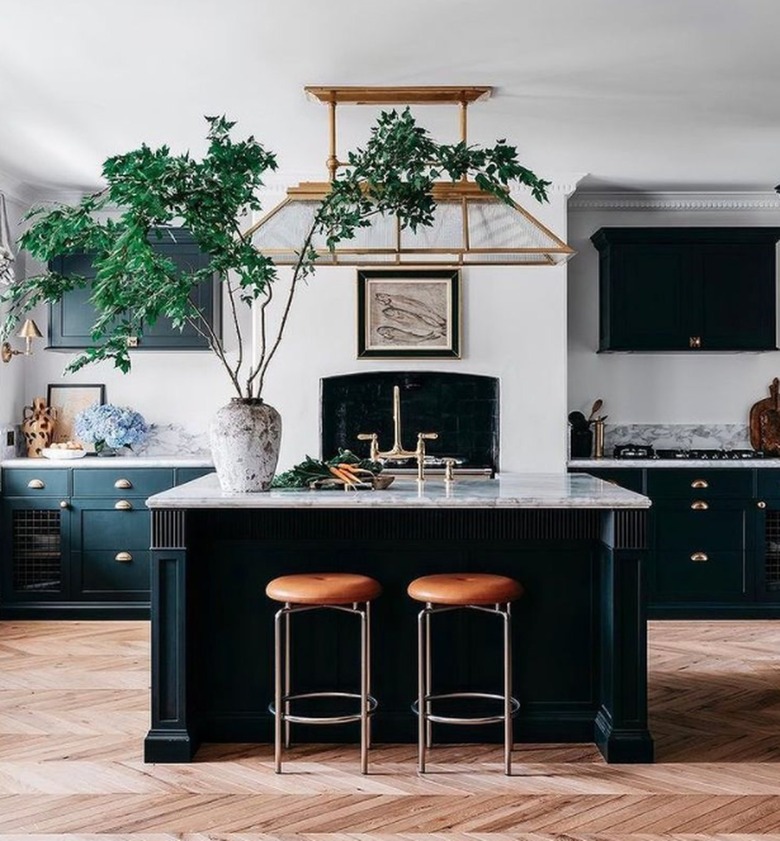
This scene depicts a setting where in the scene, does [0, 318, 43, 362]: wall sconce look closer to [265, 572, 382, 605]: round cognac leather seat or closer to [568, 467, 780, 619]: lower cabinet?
[265, 572, 382, 605]: round cognac leather seat

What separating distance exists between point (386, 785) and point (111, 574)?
3195 mm

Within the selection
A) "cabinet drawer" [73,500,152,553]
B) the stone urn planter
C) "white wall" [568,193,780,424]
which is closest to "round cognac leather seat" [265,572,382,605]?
the stone urn planter

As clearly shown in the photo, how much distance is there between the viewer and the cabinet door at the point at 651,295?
6246mm

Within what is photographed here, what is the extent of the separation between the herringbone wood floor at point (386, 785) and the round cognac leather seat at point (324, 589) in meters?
0.62

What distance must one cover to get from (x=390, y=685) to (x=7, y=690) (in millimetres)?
1892

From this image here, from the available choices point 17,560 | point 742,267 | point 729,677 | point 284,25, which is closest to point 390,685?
point 729,677

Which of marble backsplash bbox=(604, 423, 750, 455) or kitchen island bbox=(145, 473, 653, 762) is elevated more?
marble backsplash bbox=(604, 423, 750, 455)

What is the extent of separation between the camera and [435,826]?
9.75 ft

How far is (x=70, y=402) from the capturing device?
6.68 m

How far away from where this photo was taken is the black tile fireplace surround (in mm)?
6254

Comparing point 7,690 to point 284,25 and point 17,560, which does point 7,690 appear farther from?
point 284,25

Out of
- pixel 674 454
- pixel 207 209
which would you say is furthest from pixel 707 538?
pixel 207 209

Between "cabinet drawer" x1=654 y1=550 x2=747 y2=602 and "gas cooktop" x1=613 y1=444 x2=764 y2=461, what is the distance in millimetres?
616

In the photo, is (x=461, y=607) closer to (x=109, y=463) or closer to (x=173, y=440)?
(x=109, y=463)
